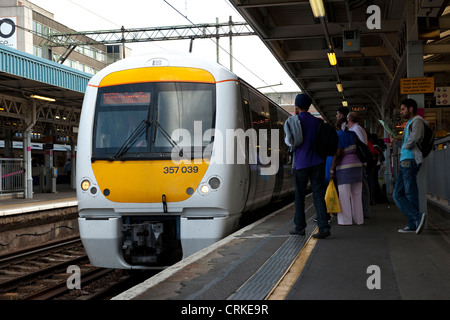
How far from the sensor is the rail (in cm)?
850

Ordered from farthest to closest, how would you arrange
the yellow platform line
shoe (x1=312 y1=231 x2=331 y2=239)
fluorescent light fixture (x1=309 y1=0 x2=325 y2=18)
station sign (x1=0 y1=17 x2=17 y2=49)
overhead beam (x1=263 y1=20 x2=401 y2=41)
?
station sign (x1=0 y1=17 x2=17 y2=49) → overhead beam (x1=263 y1=20 x2=401 y2=41) → fluorescent light fixture (x1=309 y1=0 x2=325 y2=18) → shoe (x1=312 y1=231 x2=331 y2=239) → the yellow platform line

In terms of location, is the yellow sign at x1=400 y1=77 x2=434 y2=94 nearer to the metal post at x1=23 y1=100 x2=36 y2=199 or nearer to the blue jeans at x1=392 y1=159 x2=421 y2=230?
the blue jeans at x1=392 y1=159 x2=421 y2=230

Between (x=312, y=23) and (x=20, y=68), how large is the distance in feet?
27.1

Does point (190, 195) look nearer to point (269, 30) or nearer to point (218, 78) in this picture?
point (218, 78)

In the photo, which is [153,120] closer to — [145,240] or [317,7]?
[145,240]

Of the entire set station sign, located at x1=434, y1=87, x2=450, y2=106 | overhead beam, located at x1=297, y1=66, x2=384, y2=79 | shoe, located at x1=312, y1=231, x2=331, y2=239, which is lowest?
shoe, located at x1=312, y1=231, x2=331, y2=239

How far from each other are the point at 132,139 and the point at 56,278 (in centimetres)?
339

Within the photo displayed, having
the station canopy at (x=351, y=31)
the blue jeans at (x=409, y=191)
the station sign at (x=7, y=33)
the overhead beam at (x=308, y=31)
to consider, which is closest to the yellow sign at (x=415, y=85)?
the station canopy at (x=351, y=31)

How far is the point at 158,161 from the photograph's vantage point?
6.61 metres

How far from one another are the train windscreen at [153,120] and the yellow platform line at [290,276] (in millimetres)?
1985

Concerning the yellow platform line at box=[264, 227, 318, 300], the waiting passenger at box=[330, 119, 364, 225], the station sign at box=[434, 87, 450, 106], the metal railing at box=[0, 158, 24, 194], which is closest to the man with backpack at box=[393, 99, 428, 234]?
the waiting passenger at box=[330, 119, 364, 225]


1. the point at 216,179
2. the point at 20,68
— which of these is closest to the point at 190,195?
the point at 216,179

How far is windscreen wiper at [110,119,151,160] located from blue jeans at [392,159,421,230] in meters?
3.30

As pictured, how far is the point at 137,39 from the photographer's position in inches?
1127
